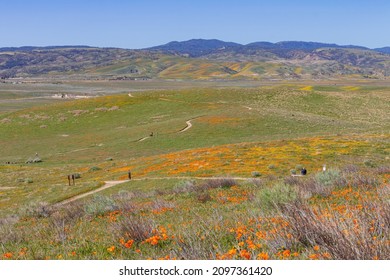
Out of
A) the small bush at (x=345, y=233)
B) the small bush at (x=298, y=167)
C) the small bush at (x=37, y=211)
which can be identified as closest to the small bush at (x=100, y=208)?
the small bush at (x=37, y=211)

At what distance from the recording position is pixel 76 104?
3602 inches

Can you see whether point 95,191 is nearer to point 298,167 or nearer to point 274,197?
point 298,167

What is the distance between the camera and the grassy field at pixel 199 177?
6.43 m

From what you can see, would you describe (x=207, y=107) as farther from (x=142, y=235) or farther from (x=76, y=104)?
(x=142, y=235)

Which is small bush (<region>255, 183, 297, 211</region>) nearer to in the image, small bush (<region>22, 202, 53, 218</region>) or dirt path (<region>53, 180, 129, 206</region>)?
small bush (<region>22, 202, 53, 218</region>)

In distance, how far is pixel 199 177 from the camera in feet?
90.0

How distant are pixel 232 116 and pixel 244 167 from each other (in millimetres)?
38810

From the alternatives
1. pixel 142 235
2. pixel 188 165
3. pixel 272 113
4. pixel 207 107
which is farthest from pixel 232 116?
pixel 142 235

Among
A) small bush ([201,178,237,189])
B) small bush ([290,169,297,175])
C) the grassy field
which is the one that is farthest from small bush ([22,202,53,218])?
small bush ([290,169,297,175])

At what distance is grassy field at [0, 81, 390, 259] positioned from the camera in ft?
21.1

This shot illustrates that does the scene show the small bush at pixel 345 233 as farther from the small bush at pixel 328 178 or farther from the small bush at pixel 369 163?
the small bush at pixel 369 163

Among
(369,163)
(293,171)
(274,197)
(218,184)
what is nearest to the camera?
(274,197)

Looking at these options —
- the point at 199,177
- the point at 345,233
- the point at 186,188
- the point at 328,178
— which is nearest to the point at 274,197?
the point at 345,233
